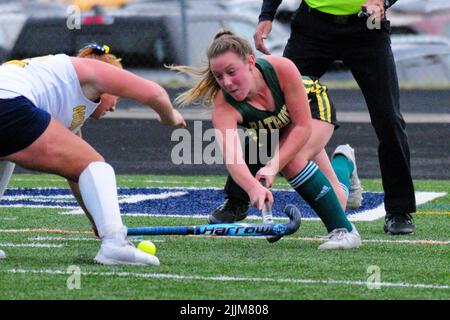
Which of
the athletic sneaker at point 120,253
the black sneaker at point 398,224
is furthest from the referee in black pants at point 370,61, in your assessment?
the athletic sneaker at point 120,253

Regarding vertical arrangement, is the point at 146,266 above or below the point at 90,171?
below

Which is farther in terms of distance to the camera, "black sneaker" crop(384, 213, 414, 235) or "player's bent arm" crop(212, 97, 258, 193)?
"black sneaker" crop(384, 213, 414, 235)

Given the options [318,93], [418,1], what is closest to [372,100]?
[318,93]

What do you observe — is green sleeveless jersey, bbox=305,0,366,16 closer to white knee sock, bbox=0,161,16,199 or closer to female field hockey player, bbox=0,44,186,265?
female field hockey player, bbox=0,44,186,265

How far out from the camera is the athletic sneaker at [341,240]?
22.2 feet

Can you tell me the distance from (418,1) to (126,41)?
768cm

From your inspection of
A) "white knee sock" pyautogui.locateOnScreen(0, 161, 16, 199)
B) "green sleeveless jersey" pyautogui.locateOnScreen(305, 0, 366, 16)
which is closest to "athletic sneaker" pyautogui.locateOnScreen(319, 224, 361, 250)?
"green sleeveless jersey" pyautogui.locateOnScreen(305, 0, 366, 16)

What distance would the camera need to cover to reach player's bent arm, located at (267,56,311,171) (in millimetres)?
6652

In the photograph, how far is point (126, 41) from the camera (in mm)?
17984

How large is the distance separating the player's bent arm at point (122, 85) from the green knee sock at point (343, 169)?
2113 mm

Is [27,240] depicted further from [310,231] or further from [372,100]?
[372,100]

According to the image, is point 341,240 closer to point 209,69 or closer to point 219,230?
point 219,230

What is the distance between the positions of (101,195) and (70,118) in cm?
47

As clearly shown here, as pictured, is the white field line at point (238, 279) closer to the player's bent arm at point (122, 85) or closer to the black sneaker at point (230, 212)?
the player's bent arm at point (122, 85)
